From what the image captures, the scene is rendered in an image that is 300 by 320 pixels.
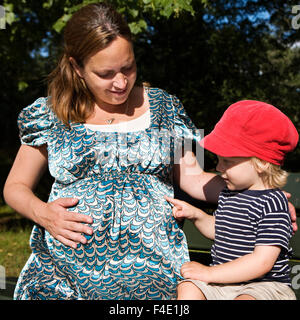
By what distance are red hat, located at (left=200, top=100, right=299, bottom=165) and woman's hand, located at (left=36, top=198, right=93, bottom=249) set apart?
2.08 feet

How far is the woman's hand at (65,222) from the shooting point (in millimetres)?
1917

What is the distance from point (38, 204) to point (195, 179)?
76 cm

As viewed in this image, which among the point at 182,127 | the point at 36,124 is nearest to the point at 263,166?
the point at 182,127

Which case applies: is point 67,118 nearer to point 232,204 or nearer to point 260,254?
point 232,204

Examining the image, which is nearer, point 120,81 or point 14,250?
point 120,81

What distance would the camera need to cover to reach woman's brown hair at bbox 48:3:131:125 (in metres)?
1.97

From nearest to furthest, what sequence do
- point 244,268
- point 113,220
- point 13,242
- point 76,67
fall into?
point 244,268
point 113,220
point 76,67
point 13,242

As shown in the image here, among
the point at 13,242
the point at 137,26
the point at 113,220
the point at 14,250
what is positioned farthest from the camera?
the point at 13,242

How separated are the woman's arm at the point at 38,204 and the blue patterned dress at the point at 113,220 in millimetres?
42

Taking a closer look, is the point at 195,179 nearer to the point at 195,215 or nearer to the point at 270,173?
the point at 195,215

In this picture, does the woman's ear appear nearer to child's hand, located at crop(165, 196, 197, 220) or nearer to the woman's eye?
the woman's eye

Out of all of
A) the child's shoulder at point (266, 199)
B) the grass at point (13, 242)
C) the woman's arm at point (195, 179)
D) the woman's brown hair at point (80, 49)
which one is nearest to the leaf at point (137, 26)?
the woman's brown hair at point (80, 49)

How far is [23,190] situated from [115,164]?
48 centimetres

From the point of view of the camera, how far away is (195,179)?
7.36 feet
